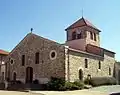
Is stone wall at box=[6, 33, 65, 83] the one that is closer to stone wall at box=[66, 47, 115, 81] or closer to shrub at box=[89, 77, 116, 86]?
stone wall at box=[66, 47, 115, 81]

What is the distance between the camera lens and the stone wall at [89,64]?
1275 inches

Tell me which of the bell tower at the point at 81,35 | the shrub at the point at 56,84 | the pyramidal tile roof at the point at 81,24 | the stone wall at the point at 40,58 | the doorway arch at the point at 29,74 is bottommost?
the shrub at the point at 56,84

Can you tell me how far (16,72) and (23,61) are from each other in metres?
2.27

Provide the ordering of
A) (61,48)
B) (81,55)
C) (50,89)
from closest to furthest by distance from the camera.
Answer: (50,89) < (61,48) < (81,55)

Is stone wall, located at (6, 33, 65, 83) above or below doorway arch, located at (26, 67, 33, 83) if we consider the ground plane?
above

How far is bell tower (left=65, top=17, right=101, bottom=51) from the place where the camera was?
40.2 metres

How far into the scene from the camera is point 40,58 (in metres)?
35.0

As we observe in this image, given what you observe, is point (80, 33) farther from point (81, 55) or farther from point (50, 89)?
point (50, 89)

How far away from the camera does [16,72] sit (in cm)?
3841

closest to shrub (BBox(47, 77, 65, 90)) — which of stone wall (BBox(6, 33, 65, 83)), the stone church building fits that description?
the stone church building

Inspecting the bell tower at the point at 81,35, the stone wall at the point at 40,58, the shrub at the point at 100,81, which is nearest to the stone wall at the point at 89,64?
the shrub at the point at 100,81

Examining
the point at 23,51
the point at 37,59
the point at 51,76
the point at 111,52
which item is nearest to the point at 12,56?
the point at 23,51

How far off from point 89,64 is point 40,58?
7.49 metres

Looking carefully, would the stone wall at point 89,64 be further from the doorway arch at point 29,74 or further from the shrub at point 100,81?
the doorway arch at point 29,74
